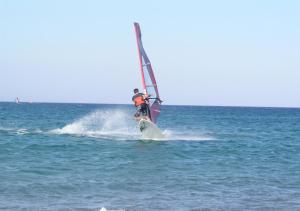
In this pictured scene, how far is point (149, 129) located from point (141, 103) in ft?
8.19

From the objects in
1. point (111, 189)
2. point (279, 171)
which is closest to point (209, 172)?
point (279, 171)

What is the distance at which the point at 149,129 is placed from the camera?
28.0 metres

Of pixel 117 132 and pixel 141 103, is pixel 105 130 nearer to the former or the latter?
pixel 117 132

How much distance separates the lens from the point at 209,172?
1839cm

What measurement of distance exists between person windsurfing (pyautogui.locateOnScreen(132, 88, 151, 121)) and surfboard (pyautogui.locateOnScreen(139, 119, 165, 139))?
1.83ft

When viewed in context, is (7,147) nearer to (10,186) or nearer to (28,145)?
(28,145)

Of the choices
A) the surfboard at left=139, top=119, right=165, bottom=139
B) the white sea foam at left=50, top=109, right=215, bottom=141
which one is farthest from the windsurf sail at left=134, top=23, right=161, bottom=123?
the white sea foam at left=50, top=109, right=215, bottom=141

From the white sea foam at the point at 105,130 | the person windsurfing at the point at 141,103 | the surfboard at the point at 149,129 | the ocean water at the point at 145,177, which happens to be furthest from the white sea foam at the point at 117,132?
the ocean water at the point at 145,177

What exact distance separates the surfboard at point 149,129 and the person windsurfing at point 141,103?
0.56m

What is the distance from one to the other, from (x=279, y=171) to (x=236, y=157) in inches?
160

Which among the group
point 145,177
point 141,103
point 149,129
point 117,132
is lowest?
point 145,177

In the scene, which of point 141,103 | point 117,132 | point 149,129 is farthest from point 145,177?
point 117,132

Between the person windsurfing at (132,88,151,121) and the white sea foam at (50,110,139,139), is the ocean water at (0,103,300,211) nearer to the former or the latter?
the person windsurfing at (132,88,151,121)

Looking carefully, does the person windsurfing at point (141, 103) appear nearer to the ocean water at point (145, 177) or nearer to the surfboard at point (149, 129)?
the surfboard at point (149, 129)
